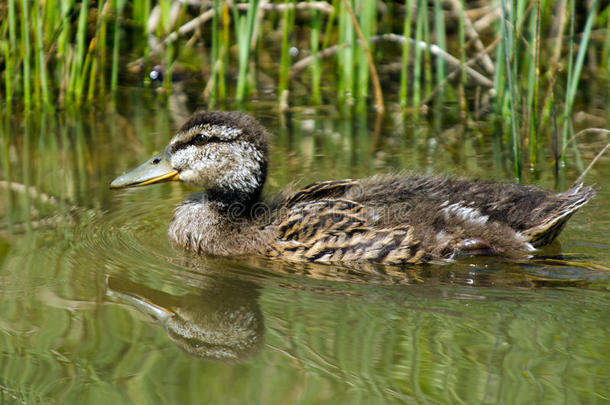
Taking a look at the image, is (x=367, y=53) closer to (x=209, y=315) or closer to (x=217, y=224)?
(x=217, y=224)

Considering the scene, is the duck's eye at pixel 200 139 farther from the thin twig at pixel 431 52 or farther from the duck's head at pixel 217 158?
the thin twig at pixel 431 52

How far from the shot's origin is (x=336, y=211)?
575 cm

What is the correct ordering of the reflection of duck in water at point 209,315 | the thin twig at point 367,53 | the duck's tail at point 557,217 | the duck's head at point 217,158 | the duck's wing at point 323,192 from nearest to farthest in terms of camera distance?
1. the reflection of duck in water at point 209,315
2. the duck's tail at point 557,217
3. the duck's wing at point 323,192
4. the duck's head at point 217,158
5. the thin twig at point 367,53

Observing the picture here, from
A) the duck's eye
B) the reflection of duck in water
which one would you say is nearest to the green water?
the reflection of duck in water

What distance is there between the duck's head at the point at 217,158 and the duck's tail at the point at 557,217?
1.86 metres

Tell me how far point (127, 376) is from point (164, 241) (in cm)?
225

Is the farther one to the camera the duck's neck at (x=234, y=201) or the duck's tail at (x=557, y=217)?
the duck's neck at (x=234, y=201)

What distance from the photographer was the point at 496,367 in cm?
412

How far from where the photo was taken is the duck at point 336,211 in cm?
569

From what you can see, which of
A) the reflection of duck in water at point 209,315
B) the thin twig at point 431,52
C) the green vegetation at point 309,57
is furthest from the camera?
the thin twig at point 431,52

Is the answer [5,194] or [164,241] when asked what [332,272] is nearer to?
[164,241]

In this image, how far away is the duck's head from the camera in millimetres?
6051

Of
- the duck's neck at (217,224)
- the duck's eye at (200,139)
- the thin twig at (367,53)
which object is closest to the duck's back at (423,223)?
the duck's neck at (217,224)

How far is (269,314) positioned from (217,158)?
1.58 meters
